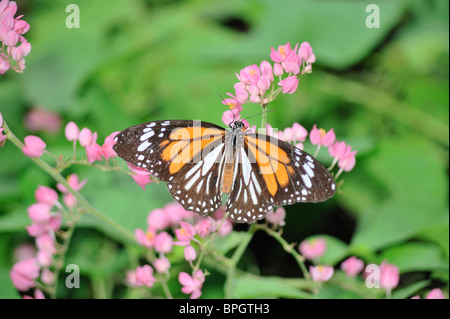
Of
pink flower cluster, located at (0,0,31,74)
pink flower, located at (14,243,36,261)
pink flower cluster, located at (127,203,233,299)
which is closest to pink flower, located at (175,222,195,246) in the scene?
pink flower cluster, located at (127,203,233,299)

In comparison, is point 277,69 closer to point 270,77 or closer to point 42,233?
point 270,77

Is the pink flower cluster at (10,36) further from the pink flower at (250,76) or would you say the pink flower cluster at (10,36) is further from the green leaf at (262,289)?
the green leaf at (262,289)

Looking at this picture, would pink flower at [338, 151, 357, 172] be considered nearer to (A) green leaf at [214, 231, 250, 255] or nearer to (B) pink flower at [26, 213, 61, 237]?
(A) green leaf at [214, 231, 250, 255]

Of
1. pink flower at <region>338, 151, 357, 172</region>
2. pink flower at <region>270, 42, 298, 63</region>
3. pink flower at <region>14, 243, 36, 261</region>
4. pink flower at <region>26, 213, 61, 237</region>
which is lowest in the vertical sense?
pink flower at <region>14, 243, 36, 261</region>

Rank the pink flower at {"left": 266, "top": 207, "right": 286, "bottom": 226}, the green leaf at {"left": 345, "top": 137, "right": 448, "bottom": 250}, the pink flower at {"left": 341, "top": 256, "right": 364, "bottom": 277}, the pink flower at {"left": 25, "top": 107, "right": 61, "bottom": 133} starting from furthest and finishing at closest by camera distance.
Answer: the pink flower at {"left": 25, "top": 107, "right": 61, "bottom": 133} < the green leaf at {"left": 345, "top": 137, "right": 448, "bottom": 250} < the pink flower at {"left": 341, "top": 256, "right": 364, "bottom": 277} < the pink flower at {"left": 266, "top": 207, "right": 286, "bottom": 226}

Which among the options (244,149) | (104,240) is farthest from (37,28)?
(244,149)
